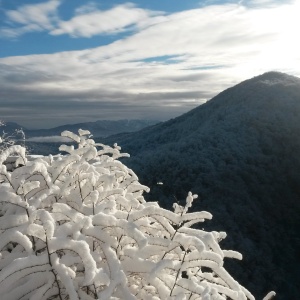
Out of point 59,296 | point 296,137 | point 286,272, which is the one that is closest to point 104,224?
point 59,296

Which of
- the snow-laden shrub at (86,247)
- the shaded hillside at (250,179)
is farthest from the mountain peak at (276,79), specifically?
the snow-laden shrub at (86,247)

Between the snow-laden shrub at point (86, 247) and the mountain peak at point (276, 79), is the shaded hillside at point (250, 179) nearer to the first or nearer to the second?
the mountain peak at point (276, 79)

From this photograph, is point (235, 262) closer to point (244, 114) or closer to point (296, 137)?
point (296, 137)

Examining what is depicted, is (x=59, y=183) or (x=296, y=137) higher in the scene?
(x=59, y=183)

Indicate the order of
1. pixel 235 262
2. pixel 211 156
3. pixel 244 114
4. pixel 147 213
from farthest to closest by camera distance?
pixel 244 114, pixel 211 156, pixel 235 262, pixel 147 213

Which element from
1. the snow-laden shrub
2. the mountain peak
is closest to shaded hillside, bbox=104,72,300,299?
the mountain peak

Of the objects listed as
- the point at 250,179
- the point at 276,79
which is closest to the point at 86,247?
the point at 250,179
